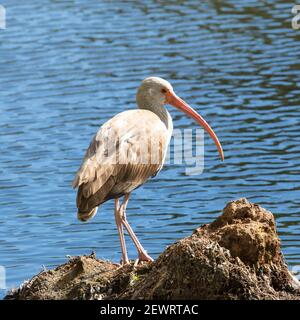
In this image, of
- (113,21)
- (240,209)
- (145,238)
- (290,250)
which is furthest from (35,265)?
(113,21)

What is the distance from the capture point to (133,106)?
2128 cm

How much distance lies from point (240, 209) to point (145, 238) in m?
4.07

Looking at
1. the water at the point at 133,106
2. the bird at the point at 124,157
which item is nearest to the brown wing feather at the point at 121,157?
the bird at the point at 124,157

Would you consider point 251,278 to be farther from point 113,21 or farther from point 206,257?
point 113,21

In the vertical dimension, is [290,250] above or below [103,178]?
below

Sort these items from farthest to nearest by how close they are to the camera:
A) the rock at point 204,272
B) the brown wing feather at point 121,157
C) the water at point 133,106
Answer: the water at point 133,106 < the brown wing feather at point 121,157 < the rock at point 204,272

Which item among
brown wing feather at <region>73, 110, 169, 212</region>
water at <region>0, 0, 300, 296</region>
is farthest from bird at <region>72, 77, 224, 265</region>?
water at <region>0, 0, 300, 296</region>

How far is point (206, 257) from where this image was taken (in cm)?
1059

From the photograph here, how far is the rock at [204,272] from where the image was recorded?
34.8 feet

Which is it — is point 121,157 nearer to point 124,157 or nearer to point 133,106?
point 124,157

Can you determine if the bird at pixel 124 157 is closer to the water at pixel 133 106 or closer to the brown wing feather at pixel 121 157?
the brown wing feather at pixel 121 157

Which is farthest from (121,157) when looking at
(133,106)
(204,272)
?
(133,106)

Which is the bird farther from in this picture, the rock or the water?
the water

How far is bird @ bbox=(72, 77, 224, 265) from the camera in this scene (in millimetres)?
11797
